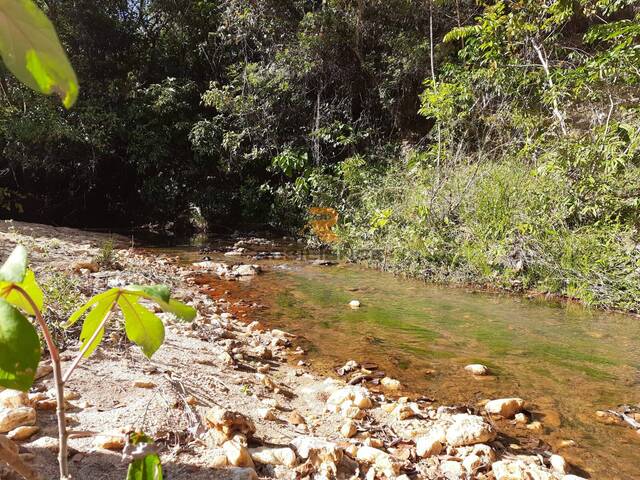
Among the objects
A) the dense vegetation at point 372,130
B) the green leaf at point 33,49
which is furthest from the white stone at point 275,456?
the dense vegetation at point 372,130

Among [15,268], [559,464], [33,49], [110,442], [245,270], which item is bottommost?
[245,270]

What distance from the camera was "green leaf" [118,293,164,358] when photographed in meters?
0.48

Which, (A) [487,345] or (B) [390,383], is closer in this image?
(B) [390,383]

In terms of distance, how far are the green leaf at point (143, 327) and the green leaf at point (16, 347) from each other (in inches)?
4.9

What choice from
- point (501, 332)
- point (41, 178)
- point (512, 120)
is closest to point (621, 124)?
point (512, 120)

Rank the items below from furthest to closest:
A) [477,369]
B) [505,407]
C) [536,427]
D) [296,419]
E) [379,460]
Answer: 1. [477,369]
2. [505,407]
3. [536,427]
4. [296,419]
5. [379,460]

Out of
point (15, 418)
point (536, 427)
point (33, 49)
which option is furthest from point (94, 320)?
point (536, 427)

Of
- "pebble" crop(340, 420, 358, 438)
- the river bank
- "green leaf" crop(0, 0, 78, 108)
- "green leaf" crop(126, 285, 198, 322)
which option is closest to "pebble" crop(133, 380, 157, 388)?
the river bank

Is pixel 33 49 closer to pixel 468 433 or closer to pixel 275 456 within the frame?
pixel 275 456

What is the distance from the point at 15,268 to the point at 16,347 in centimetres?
9

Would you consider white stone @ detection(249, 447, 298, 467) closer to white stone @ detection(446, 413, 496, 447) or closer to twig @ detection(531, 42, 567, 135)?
white stone @ detection(446, 413, 496, 447)

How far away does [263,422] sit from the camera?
6.27 feet

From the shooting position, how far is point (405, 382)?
2705 millimetres

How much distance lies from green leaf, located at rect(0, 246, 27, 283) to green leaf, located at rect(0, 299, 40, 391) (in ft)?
0.16
